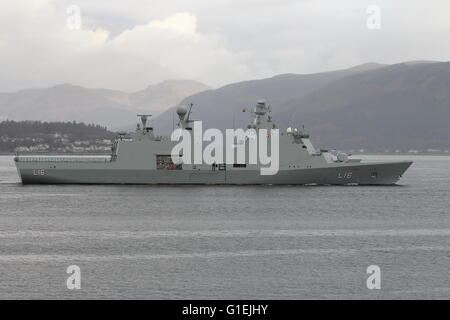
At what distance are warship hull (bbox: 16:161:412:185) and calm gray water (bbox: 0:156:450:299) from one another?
1.50 metres

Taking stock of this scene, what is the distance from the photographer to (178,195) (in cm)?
4706

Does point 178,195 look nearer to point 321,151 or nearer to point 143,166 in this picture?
point 143,166

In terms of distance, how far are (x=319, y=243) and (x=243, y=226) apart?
19.0 ft

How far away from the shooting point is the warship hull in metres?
49.9

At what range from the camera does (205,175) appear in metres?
50.3

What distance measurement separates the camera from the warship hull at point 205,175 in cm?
4994

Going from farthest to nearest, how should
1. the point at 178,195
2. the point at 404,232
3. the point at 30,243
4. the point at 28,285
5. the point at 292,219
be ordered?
the point at 178,195
the point at 292,219
the point at 404,232
the point at 30,243
the point at 28,285

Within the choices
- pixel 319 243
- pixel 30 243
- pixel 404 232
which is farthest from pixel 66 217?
pixel 404 232

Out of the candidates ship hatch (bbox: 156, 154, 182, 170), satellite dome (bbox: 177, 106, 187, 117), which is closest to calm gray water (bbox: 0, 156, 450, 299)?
ship hatch (bbox: 156, 154, 182, 170)

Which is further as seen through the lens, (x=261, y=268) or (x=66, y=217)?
(x=66, y=217)

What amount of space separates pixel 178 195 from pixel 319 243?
1973cm

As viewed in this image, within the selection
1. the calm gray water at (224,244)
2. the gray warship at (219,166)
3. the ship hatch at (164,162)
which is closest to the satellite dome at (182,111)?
the gray warship at (219,166)
